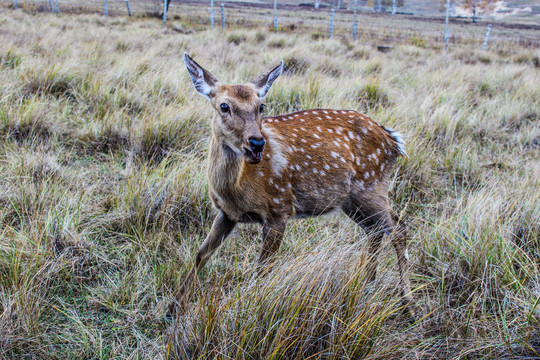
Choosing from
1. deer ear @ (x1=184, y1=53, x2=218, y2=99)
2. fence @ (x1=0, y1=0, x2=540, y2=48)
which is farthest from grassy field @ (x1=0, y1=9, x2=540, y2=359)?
fence @ (x1=0, y1=0, x2=540, y2=48)

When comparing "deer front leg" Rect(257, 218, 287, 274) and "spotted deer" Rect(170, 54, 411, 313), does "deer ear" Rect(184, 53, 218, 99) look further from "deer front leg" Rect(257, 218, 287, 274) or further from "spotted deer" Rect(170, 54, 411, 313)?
"deer front leg" Rect(257, 218, 287, 274)

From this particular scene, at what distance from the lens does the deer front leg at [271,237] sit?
271 centimetres

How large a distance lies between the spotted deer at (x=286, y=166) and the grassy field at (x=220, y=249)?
181 millimetres

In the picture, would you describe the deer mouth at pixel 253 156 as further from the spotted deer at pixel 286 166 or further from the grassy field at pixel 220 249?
the grassy field at pixel 220 249

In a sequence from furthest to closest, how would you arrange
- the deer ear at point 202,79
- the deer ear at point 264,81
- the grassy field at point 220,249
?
the deer ear at point 264,81 → the deer ear at point 202,79 → the grassy field at point 220,249

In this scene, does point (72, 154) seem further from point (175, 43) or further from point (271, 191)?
point (175, 43)

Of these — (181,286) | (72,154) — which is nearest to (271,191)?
(181,286)

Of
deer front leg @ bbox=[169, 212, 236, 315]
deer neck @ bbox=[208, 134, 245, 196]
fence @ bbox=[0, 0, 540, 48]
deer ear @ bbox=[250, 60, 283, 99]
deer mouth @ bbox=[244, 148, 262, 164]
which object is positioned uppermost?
fence @ bbox=[0, 0, 540, 48]

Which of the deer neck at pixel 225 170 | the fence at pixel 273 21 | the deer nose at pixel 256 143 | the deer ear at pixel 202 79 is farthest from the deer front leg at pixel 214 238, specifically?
the fence at pixel 273 21

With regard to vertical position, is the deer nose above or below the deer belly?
above

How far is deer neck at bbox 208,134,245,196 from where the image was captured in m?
2.80

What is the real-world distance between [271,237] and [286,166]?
0.55m

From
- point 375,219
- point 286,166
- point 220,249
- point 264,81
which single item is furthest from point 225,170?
point 375,219

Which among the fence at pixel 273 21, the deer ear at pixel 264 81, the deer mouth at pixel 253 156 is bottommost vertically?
the deer mouth at pixel 253 156
